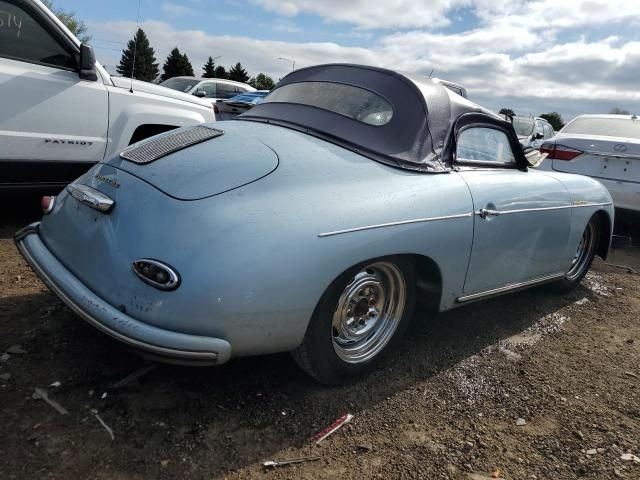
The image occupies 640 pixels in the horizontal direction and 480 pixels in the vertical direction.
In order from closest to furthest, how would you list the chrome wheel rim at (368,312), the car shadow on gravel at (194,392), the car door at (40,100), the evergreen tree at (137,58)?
the car shadow on gravel at (194,392) < the chrome wheel rim at (368,312) < the car door at (40,100) < the evergreen tree at (137,58)

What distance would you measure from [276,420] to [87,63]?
358 centimetres

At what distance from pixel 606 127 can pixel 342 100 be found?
18.5ft

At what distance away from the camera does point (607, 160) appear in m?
6.34

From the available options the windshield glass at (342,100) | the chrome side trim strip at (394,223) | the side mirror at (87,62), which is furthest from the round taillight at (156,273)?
the side mirror at (87,62)

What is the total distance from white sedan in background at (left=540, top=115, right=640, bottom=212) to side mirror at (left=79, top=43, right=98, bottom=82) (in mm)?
5311

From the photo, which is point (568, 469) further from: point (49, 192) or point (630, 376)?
point (49, 192)

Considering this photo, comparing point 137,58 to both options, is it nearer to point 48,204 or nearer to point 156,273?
point 48,204

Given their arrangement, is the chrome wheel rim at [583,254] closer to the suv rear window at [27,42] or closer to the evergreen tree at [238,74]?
the suv rear window at [27,42]

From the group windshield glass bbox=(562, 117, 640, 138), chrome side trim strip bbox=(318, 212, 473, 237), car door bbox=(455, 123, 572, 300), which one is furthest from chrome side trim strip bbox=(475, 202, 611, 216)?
windshield glass bbox=(562, 117, 640, 138)

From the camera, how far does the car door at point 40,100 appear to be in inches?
161

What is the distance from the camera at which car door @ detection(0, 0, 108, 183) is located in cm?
409

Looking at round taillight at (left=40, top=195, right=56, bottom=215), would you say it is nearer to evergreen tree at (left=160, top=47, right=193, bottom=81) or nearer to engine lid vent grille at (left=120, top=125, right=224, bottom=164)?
engine lid vent grille at (left=120, top=125, right=224, bottom=164)

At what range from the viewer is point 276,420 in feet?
7.70

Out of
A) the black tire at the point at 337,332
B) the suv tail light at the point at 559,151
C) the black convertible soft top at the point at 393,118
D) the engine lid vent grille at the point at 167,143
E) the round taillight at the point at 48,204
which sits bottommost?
the black tire at the point at 337,332
